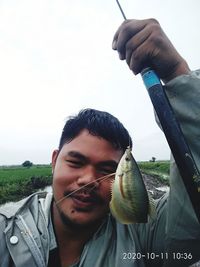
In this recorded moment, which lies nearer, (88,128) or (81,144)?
(81,144)

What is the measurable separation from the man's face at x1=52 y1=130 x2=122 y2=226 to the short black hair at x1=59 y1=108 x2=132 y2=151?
4.8 inches

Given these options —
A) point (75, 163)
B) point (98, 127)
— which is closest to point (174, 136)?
point (75, 163)

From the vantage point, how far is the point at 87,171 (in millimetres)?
2197

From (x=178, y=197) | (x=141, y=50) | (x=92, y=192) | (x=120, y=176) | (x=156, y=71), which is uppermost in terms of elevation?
(x=141, y=50)

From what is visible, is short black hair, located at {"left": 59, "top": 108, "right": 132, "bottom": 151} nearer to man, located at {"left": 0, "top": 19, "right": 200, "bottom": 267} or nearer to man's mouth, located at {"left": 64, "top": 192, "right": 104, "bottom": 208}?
man, located at {"left": 0, "top": 19, "right": 200, "bottom": 267}

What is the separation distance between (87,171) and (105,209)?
13.2 inches

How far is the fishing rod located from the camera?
1530 millimetres

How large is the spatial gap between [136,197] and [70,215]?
680mm

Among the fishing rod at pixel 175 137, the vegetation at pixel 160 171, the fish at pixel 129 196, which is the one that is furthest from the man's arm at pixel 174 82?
the vegetation at pixel 160 171

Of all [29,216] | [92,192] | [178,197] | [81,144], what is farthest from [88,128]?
[178,197]

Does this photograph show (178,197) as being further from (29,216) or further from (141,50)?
(29,216)

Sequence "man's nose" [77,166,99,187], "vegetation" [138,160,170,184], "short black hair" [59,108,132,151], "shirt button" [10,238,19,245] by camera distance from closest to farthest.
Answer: "shirt button" [10,238,19,245], "man's nose" [77,166,99,187], "short black hair" [59,108,132,151], "vegetation" [138,160,170,184]

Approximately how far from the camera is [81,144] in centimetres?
242

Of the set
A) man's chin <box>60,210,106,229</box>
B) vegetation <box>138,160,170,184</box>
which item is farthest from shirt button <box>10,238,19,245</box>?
vegetation <box>138,160,170,184</box>
